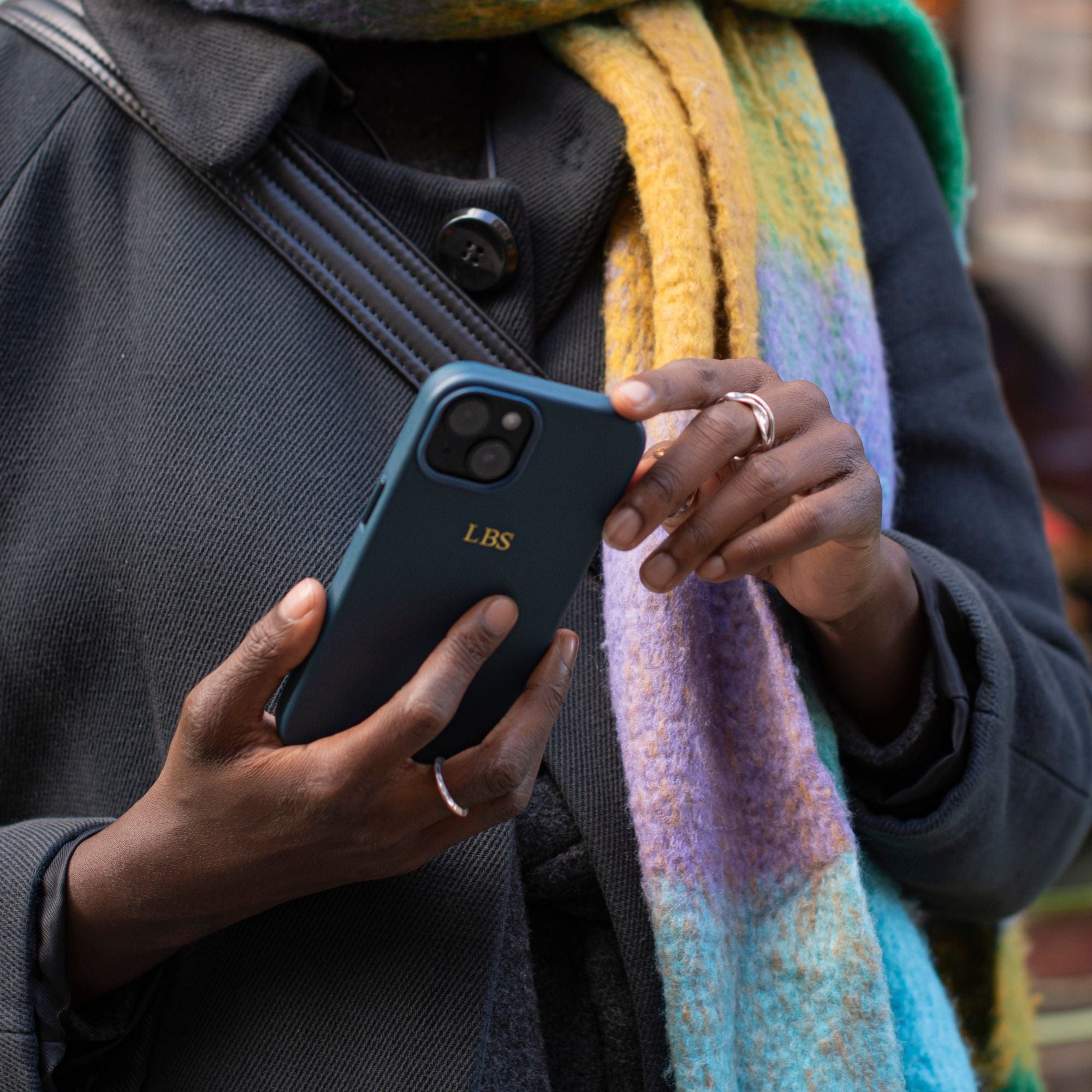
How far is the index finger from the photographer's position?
1.65 ft

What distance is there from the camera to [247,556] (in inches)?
27.3

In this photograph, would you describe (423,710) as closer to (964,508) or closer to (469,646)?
(469,646)

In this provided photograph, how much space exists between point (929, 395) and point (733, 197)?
0.92ft

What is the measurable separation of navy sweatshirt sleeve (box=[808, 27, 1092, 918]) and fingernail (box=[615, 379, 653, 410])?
0.38 m

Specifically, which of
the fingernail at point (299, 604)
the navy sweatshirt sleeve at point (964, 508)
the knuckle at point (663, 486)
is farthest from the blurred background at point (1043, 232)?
the fingernail at point (299, 604)

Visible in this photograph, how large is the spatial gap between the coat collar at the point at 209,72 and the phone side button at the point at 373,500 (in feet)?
1.19

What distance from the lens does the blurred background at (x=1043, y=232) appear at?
8.16ft

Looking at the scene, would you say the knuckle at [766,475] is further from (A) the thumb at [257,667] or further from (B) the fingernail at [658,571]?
(A) the thumb at [257,667]

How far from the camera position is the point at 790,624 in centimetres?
79

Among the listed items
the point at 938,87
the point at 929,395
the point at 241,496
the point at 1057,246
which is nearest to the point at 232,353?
the point at 241,496

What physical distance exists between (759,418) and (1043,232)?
306cm

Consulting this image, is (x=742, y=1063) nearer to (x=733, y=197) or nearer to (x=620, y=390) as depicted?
(x=620, y=390)

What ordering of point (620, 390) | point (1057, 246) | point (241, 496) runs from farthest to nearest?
point (1057, 246)
point (241, 496)
point (620, 390)

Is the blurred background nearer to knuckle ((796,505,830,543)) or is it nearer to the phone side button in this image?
knuckle ((796,505,830,543))
